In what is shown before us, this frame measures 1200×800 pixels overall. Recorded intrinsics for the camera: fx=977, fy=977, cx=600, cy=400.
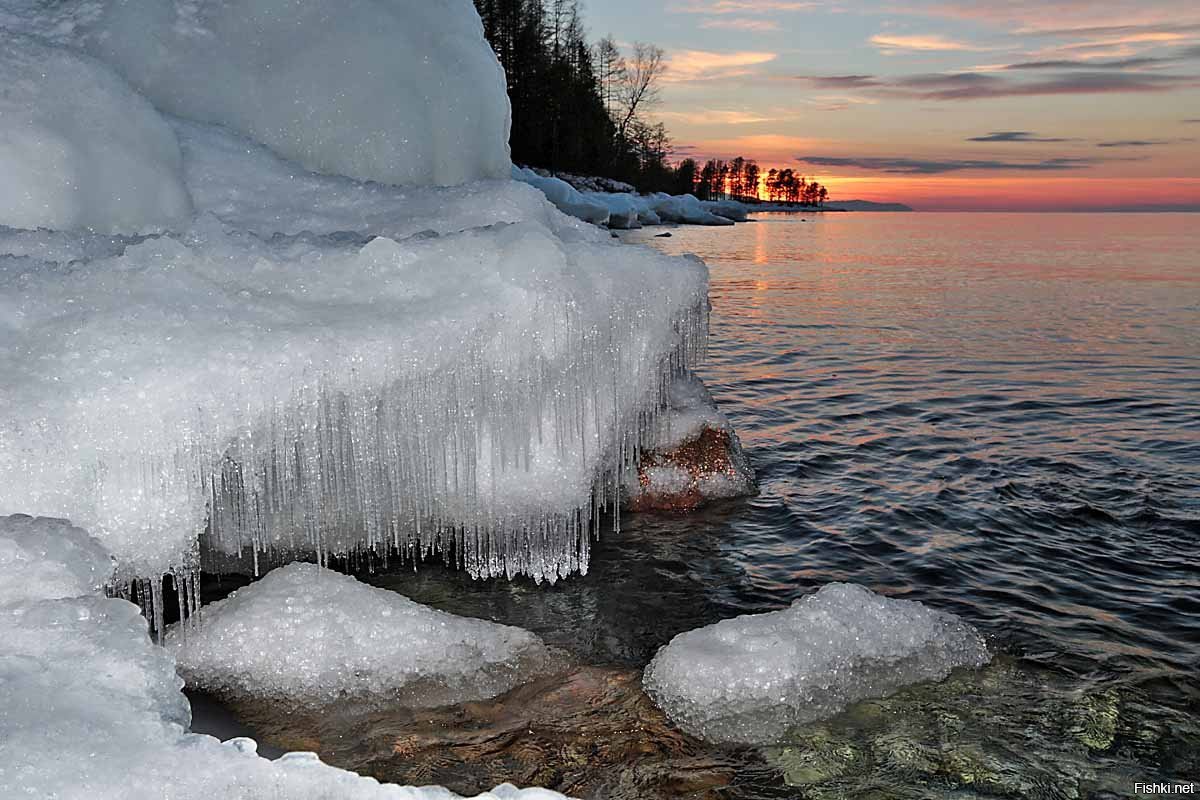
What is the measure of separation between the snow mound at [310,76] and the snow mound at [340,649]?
3.39 metres

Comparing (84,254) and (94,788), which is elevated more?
(84,254)

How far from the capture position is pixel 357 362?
422 cm

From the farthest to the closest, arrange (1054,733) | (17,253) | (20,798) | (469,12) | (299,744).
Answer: (469,12), (17,253), (1054,733), (299,744), (20,798)

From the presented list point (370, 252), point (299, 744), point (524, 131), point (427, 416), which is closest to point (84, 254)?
point (370, 252)

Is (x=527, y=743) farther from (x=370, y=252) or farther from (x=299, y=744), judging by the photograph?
(x=370, y=252)

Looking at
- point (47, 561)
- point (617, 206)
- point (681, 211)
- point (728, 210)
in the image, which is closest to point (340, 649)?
point (47, 561)

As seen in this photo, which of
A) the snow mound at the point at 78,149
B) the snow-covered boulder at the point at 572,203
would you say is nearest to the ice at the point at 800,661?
the snow mound at the point at 78,149

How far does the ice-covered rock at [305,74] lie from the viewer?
6500 mm

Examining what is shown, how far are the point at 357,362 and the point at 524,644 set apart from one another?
1.51m

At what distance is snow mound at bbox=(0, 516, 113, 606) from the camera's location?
308 cm

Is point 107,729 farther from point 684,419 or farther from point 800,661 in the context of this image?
point 684,419

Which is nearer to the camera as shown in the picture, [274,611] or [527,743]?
[527,743]

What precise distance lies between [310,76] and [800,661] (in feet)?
16.4

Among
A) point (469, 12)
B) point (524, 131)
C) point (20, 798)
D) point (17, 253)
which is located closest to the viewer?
point (20, 798)
